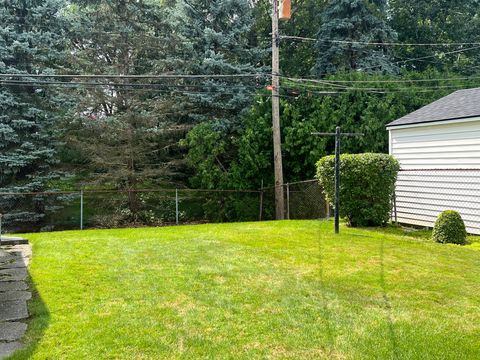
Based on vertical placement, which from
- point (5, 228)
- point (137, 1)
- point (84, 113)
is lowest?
point (5, 228)

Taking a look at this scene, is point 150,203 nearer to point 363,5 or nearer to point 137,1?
point 137,1

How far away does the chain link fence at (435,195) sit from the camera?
8594 mm

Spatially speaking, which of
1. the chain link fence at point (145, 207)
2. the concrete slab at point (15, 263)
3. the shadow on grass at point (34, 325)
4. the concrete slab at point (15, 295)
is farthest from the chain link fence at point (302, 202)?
the shadow on grass at point (34, 325)

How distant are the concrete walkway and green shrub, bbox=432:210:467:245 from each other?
712 centimetres

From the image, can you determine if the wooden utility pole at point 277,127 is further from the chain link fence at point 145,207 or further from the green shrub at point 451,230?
the green shrub at point 451,230

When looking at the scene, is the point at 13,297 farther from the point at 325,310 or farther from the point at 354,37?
the point at 354,37

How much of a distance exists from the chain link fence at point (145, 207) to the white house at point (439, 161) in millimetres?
→ 3012

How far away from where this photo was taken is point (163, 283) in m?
4.82

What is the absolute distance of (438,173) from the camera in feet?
30.9

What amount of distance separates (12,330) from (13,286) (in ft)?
4.65

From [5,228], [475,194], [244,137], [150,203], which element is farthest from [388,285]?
[5,228]

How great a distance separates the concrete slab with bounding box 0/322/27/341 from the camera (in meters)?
3.33

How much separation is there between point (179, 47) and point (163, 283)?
1355 centimetres

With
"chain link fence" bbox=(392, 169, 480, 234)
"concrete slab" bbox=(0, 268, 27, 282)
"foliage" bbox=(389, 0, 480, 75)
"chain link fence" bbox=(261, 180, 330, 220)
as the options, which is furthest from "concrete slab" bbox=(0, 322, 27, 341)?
"foliage" bbox=(389, 0, 480, 75)
